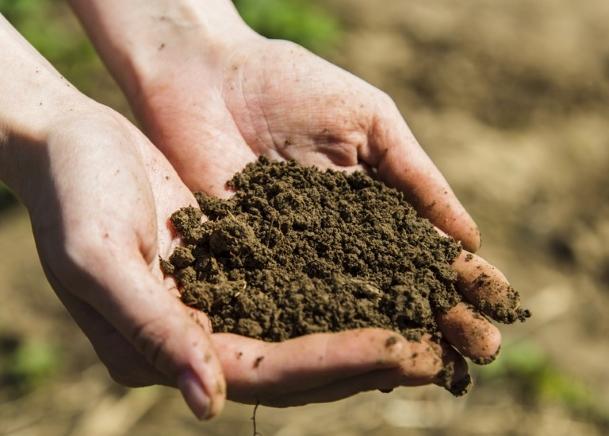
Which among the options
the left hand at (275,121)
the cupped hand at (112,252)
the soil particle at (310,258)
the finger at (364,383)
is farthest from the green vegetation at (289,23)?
the finger at (364,383)

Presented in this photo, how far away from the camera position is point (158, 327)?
6.71 ft

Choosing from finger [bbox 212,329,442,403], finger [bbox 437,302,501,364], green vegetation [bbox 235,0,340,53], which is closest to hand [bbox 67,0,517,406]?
finger [bbox 437,302,501,364]

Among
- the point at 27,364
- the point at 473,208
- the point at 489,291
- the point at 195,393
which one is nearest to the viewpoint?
the point at 195,393

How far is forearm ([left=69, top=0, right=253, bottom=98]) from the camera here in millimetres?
3359

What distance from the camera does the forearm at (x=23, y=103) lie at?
2.56m

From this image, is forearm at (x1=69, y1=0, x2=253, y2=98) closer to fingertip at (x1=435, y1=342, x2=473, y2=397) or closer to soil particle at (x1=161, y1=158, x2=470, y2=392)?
soil particle at (x1=161, y1=158, x2=470, y2=392)

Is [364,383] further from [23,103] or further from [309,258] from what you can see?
[23,103]

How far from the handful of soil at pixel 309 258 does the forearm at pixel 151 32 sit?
0.72 m

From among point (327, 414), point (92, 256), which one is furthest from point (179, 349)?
point (327, 414)

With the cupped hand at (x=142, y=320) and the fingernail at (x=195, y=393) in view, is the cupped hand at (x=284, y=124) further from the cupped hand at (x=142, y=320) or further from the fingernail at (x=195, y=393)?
the fingernail at (x=195, y=393)

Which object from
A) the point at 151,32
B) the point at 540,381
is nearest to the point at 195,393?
the point at 151,32

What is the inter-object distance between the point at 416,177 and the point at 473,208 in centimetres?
245

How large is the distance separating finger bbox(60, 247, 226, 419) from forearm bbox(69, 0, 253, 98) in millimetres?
1436

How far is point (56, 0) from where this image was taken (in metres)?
6.38
